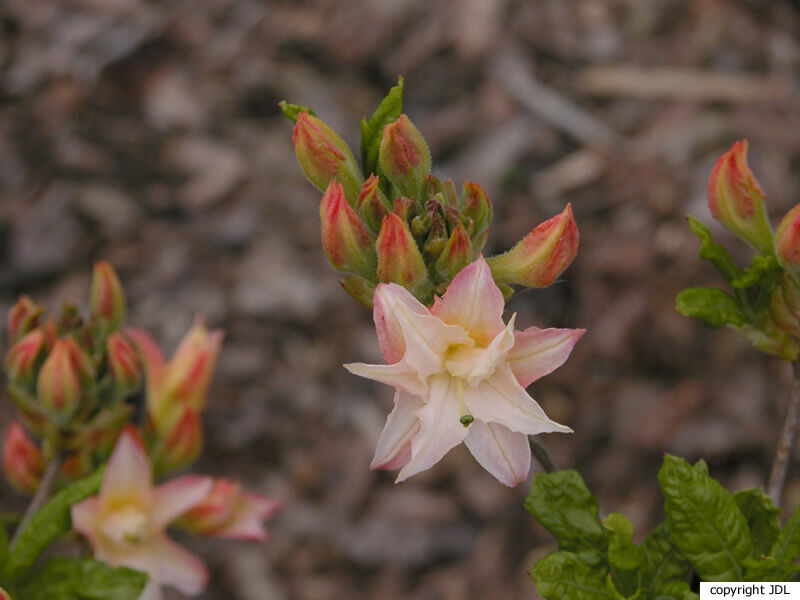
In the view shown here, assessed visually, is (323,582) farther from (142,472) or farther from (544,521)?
(544,521)

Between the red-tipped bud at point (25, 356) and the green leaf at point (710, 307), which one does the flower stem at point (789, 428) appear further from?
the red-tipped bud at point (25, 356)

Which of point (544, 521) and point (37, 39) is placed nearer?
point (544, 521)

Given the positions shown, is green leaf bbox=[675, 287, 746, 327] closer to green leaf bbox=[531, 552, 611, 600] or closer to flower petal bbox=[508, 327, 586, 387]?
flower petal bbox=[508, 327, 586, 387]

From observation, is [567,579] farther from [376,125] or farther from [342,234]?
[376,125]

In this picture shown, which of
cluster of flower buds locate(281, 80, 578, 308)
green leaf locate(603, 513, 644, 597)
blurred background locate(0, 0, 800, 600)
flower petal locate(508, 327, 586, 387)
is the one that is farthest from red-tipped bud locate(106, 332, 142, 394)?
blurred background locate(0, 0, 800, 600)

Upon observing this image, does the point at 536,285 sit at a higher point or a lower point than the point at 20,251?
higher

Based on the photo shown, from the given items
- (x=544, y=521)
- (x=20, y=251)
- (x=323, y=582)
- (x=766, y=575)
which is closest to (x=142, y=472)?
(x=544, y=521)

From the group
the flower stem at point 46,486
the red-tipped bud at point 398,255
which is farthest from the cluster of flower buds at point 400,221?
the flower stem at point 46,486

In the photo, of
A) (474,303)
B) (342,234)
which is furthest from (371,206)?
(474,303)
